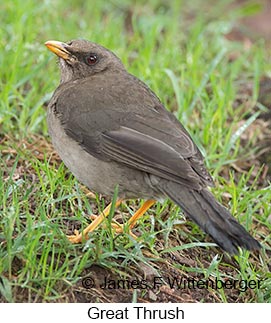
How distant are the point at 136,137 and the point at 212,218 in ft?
2.46

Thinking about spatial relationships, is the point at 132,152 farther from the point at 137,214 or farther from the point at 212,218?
the point at 212,218

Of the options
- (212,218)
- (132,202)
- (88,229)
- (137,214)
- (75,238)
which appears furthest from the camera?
(132,202)

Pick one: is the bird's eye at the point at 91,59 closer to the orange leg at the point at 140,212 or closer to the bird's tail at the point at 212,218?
the orange leg at the point at 140,212

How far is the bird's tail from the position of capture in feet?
15.1

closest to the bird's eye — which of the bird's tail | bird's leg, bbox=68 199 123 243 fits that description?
bird's leg, bbox=68 199 123 243

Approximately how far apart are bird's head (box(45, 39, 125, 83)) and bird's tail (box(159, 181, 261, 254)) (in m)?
1.38

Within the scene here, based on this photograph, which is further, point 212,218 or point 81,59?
point 81,59

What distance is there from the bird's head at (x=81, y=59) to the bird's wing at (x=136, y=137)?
435mm

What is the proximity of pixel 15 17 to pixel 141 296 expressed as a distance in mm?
3995

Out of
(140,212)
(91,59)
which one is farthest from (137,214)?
(91,59)

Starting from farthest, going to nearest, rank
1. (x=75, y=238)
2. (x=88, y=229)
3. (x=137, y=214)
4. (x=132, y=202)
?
(x=132, y=202) → (x=137, y=214) → (x=88, y=229) → (x=75, y=238)

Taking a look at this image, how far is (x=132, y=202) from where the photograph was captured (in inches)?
230

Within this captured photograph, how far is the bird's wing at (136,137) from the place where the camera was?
4.86m

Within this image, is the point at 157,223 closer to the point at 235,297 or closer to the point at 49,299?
the point at 235,297
